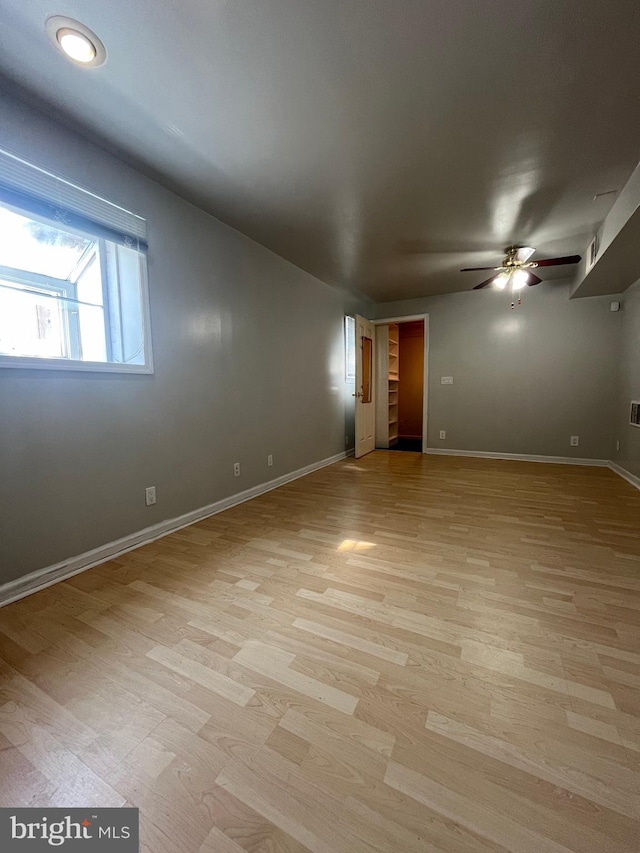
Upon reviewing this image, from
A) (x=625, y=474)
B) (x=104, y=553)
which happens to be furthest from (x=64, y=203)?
(x=625, y=474)

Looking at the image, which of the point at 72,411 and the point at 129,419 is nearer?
the point at 72,411

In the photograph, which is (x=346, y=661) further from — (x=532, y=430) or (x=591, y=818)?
(x=532, y=430)

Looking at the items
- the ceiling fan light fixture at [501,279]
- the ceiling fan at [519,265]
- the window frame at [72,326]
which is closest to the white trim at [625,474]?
the ceiling fan at [519,265]

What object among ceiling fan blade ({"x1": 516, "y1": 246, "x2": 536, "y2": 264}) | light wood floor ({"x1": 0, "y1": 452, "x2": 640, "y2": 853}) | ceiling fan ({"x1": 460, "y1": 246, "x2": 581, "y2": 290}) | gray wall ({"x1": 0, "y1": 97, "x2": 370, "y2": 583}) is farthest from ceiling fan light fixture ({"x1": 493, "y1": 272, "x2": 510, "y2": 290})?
light wood floor ({"x1": 0, "y1": 452, "x2": 640, "y2": 853})

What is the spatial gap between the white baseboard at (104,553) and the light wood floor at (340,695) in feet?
0.26

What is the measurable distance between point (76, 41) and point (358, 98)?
123cm

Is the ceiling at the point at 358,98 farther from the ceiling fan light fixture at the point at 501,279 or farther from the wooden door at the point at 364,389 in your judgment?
the wooden door at the point at 364,389

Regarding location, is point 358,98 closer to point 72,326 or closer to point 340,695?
point 72,326

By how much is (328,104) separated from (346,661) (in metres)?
2.58

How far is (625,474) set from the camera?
3865 millimetres

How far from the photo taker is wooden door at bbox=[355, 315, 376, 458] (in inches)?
197

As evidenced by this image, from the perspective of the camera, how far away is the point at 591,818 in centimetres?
82

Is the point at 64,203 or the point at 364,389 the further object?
the point at 364,389

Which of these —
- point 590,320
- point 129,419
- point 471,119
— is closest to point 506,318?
point 590,320
